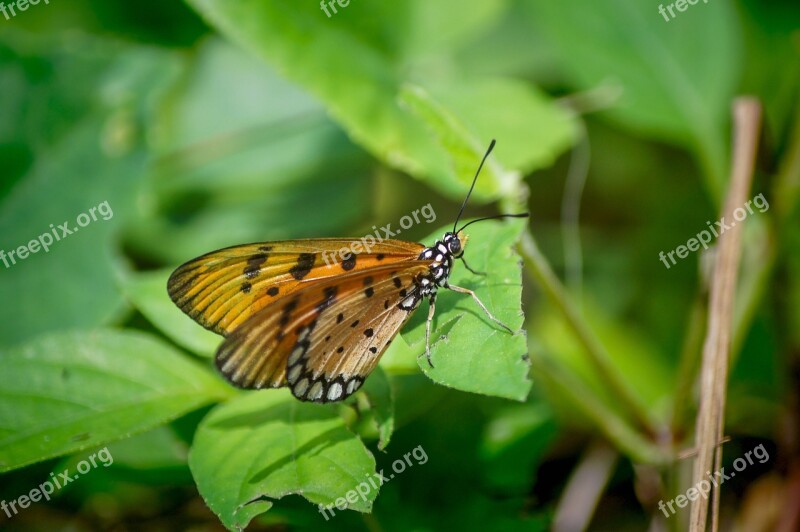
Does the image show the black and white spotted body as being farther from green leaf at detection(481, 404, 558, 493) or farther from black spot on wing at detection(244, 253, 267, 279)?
green leaf at detection(481, 404, 558, 493)

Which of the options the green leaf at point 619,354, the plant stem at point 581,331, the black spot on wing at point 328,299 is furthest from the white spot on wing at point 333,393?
the green leaf at point 619,354

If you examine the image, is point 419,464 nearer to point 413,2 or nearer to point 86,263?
point 86,263

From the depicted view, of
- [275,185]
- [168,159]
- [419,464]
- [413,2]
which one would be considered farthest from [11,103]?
[419,464]

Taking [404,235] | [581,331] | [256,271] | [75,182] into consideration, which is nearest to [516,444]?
[581,331]

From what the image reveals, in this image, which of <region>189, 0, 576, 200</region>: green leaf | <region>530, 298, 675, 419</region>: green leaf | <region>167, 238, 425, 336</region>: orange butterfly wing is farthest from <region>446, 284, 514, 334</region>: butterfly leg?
<region>530, 298, 675, 419</region>: green leaf

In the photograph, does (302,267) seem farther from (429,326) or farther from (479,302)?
(479,302)
